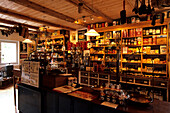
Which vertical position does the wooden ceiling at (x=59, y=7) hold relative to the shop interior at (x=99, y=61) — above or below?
above

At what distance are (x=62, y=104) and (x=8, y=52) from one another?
24.9ft

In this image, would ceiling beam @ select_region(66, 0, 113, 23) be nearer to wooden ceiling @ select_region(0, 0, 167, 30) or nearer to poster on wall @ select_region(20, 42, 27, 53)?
wooden ceiling @ select_region(0, 0, 167, 30)

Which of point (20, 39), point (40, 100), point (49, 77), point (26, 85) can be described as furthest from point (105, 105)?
point (20, 39)

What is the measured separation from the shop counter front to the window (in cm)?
576

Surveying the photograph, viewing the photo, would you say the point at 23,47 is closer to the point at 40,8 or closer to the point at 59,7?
the point at 40,8

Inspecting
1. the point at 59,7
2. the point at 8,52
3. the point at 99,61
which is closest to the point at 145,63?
the point at 99,61

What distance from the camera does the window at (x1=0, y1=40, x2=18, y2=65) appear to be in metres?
7.44

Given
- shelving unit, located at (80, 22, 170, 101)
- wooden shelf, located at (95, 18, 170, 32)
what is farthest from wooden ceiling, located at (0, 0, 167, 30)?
shelving unit, located at (80, 22, 170, 101)

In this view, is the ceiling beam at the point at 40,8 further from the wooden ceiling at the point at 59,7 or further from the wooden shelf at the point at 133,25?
the wooden shelf at the point at 133,25

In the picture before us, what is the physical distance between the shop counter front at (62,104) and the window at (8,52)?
5764 millimetres

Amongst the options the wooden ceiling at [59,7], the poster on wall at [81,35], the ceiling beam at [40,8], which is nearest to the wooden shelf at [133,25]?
the wooden ceiling at [59,7]

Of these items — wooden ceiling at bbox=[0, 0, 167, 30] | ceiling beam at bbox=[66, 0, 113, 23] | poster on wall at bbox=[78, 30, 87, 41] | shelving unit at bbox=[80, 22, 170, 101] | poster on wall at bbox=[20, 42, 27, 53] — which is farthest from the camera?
poster on wall at bbox=[20, 42, 27, 53]

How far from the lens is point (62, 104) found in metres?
2.13

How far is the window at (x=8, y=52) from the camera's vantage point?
744 cm
